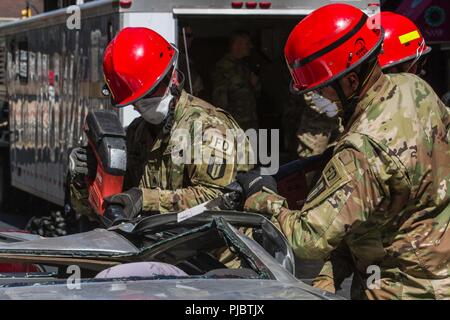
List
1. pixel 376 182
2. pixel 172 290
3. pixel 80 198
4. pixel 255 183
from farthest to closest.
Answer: pixel 80 198
pixel 255 183
pixel 376 182
pixel 172 290

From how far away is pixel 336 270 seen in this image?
374 cm

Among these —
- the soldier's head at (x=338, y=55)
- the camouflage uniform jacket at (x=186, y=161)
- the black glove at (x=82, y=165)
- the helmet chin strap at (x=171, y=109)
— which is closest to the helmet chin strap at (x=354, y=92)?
the soldier's head at (x=338, y=55)

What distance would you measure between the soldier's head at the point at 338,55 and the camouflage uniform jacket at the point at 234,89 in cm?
654

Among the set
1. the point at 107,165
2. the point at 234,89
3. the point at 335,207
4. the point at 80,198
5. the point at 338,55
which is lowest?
the point at 234,89

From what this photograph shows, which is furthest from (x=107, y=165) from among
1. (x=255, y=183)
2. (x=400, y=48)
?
(x=400, y=48)

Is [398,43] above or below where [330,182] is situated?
above

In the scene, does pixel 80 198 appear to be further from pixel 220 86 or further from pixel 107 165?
pixel 220 86

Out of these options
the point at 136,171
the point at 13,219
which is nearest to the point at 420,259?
the point at 136,171

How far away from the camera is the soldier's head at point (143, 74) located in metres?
4.64

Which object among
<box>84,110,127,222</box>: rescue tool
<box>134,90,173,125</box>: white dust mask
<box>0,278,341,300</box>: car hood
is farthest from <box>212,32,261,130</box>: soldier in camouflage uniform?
<box>0,278,341,300</box>: car hood

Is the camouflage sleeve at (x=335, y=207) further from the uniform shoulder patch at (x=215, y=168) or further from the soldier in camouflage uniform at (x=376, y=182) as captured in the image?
the uniform shoulder patch at (x=215, y=168)

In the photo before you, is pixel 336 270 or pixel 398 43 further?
pixel 398 43

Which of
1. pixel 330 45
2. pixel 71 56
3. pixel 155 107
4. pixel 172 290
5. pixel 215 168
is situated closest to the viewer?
pixel 172 290

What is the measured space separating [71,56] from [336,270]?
22.1 feet
